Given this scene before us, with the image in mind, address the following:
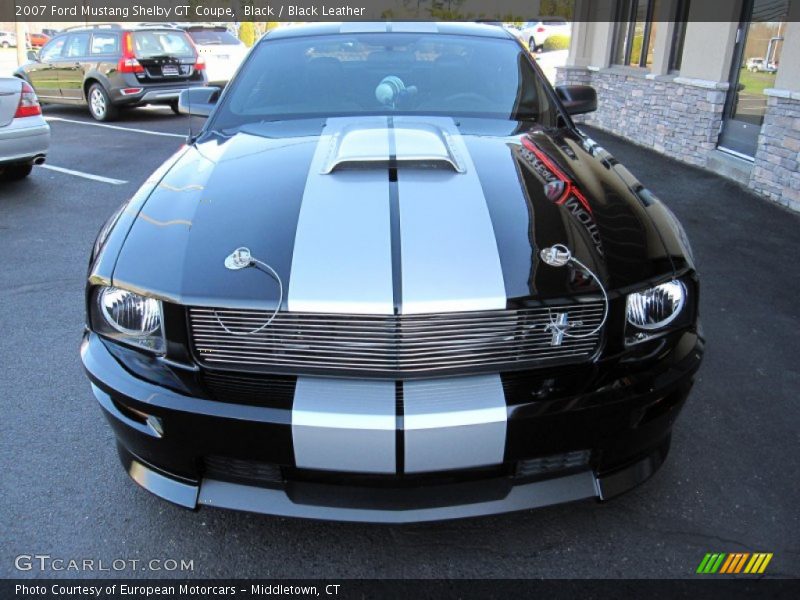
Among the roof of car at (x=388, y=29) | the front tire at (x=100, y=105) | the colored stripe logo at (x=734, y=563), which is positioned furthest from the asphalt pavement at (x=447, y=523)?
the front tire at (x=100, y=105)

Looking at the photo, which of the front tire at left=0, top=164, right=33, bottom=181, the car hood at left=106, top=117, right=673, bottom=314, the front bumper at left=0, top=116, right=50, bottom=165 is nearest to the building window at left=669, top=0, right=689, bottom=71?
the car hood at left=106, top=117, right=673, bottom=314

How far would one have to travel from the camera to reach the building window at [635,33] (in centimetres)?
995

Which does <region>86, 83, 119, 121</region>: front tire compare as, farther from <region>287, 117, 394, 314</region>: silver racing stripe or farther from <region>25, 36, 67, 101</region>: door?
<region>287, 117, 394, 314</region>: silver racing stripe

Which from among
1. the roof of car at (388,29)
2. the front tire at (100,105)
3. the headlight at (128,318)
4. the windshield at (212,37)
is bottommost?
the front tire at (100,105)

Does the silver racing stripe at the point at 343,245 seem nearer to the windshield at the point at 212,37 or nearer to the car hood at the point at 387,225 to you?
the car hood at the point at 387,225

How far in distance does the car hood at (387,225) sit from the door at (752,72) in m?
5.51

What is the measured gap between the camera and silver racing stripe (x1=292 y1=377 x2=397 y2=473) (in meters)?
1.68

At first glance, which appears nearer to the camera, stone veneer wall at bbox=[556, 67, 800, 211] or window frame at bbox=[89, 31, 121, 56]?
stone veneer wall at bbox=[556, 67, 800, 211]

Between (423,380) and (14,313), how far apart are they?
3.07m

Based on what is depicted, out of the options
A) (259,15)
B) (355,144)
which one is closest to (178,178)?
(355,144)

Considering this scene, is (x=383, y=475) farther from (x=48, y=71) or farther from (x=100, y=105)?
(x=48, y=71)

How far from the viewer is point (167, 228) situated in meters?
2.07

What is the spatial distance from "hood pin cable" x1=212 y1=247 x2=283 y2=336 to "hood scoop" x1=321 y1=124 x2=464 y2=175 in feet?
1.71

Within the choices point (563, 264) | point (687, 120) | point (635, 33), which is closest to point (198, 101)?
point (563, 264)
